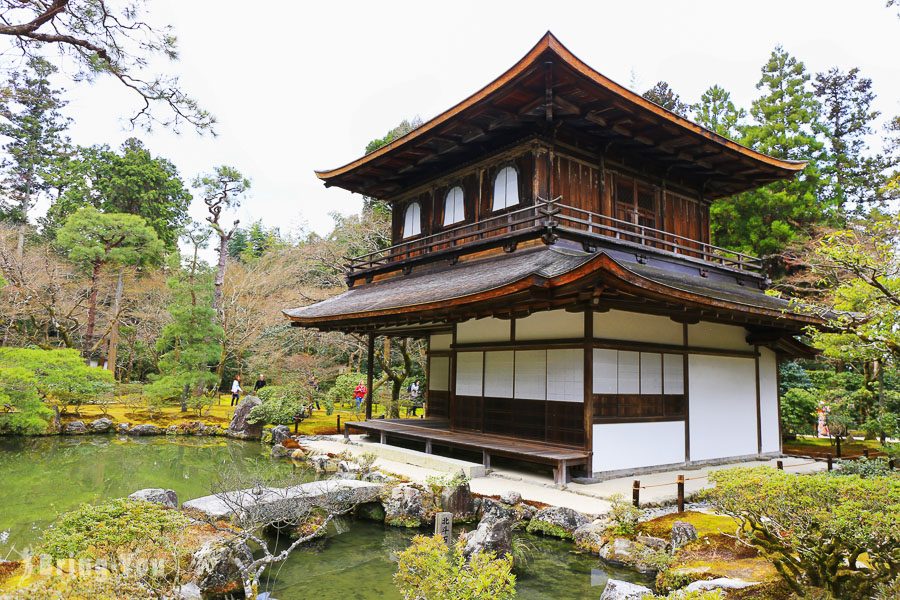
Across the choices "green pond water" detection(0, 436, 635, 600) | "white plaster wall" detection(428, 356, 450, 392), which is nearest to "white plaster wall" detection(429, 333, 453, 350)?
"white plaster wall" detection(428, 356, 450, 392)

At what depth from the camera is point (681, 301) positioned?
8883 mm

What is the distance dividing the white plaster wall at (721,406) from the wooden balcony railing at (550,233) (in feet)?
8.58

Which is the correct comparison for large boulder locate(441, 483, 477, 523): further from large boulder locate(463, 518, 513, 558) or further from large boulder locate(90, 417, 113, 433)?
large boulder locate(90, 417, 113, 433)

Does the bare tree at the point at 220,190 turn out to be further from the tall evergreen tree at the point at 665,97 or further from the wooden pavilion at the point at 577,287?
the tall evergreen tree at the point at 665,97

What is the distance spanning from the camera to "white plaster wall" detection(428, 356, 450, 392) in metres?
15.9

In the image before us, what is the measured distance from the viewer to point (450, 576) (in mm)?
4012

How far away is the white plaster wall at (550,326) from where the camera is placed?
9.79 meters

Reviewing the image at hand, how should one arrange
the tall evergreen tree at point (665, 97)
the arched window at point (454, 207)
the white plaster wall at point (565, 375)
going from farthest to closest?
the tall evergreen tree at point (665, 97) < the arched window at point (454, 207) < the white plaster wall at point (565, 375)

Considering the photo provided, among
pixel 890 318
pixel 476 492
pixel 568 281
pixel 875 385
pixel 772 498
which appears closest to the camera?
pixel 772 498

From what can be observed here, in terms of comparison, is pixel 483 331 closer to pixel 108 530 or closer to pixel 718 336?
pixel 718 336

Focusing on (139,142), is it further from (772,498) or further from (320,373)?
(772,498)

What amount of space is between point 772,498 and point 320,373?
1991 centimetres

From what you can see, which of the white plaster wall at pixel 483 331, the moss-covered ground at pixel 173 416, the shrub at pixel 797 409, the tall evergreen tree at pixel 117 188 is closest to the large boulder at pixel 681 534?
the white plaster wall at pixel 483 331

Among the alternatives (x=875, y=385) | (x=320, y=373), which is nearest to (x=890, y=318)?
(x=875, y=385)
